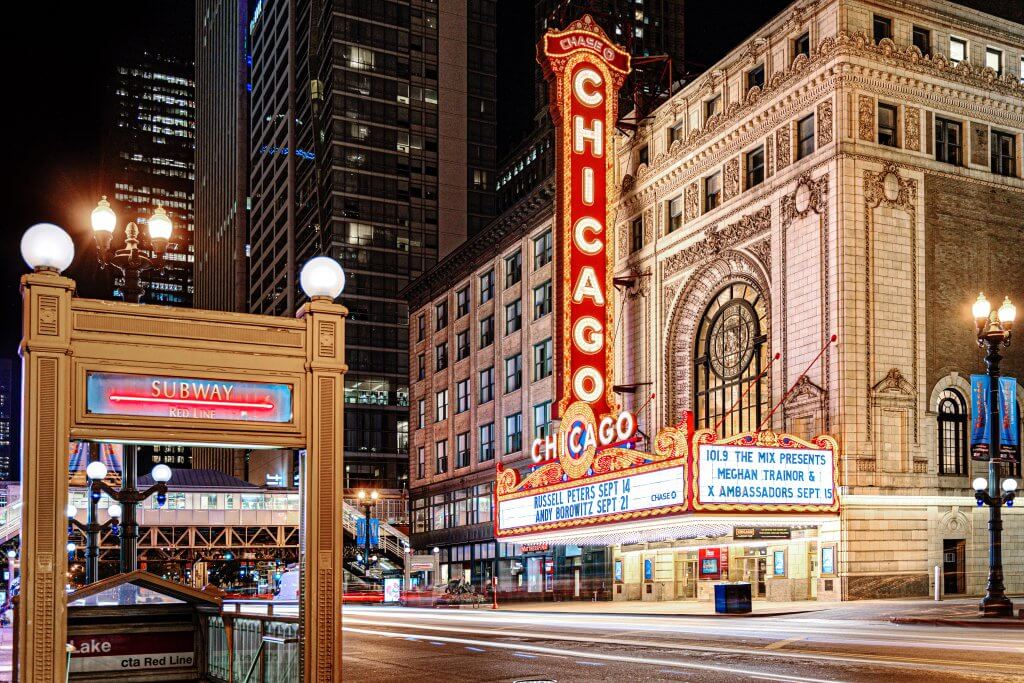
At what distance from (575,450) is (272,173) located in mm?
116520

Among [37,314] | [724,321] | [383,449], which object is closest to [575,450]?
[724,321]

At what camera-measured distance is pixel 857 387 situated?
3744cm

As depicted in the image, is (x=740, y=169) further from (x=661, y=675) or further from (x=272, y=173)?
(x=272, y=173)

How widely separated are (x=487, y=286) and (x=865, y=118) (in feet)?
116

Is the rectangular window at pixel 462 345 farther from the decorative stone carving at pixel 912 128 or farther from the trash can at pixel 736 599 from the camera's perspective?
the trash can at pixel 736 599

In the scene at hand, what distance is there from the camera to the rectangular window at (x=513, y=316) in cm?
6531

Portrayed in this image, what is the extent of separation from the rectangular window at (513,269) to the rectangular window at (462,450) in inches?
479

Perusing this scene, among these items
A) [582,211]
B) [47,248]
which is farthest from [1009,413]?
[47,248]

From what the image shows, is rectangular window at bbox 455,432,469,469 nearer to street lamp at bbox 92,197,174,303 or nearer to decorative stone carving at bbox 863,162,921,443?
decorative stone carving at bbox 863,162,921,443

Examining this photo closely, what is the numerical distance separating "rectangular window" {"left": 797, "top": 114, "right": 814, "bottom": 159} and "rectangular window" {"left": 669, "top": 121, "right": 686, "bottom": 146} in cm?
854

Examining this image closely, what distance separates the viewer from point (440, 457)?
78875 mm

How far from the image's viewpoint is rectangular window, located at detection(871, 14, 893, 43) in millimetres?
39781

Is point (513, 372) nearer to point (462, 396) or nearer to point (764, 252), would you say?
point (462, 396)

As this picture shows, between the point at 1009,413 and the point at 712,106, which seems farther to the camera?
the point at 712,106
